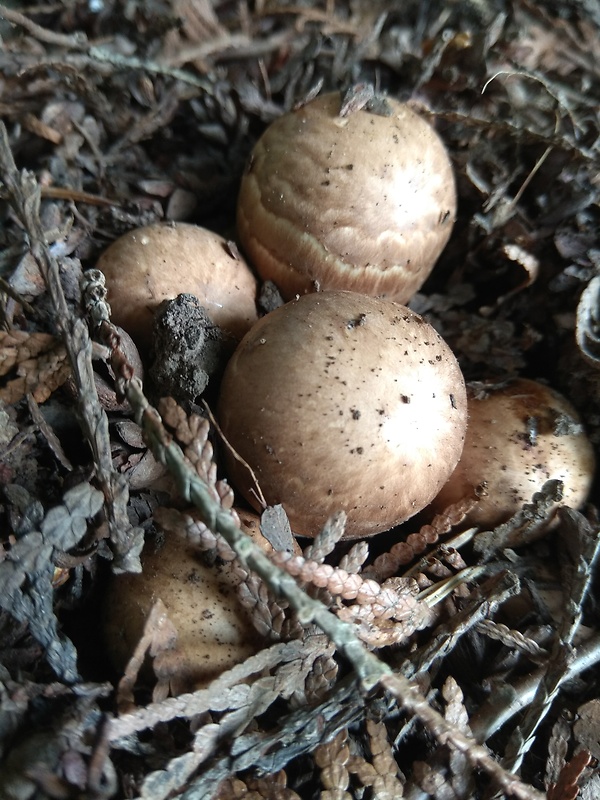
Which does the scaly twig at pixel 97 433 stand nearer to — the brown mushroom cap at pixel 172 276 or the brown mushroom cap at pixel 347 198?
the brown mushroom cap at pixel 172 276

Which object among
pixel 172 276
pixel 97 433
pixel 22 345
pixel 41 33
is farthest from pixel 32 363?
pixel 41 33

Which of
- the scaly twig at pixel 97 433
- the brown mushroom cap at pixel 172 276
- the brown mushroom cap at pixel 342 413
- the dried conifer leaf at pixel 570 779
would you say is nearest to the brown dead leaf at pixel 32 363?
the scaly twig at pixel 97 433

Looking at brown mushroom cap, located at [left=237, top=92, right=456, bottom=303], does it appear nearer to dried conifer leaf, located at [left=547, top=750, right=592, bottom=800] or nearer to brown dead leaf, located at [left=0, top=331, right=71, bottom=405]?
brown dead leaf, located at [left=0, top=331, right=71, bottom=405]

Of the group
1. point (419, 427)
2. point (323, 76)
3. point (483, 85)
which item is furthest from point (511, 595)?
point (323, 76)

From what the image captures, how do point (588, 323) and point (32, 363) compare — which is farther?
point (588, 323)

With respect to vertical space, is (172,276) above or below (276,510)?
above

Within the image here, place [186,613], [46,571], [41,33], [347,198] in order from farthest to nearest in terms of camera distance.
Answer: [41,33], [347,198], [186,613], [46,571]

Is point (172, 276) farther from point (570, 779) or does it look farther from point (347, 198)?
point (570, 779)
